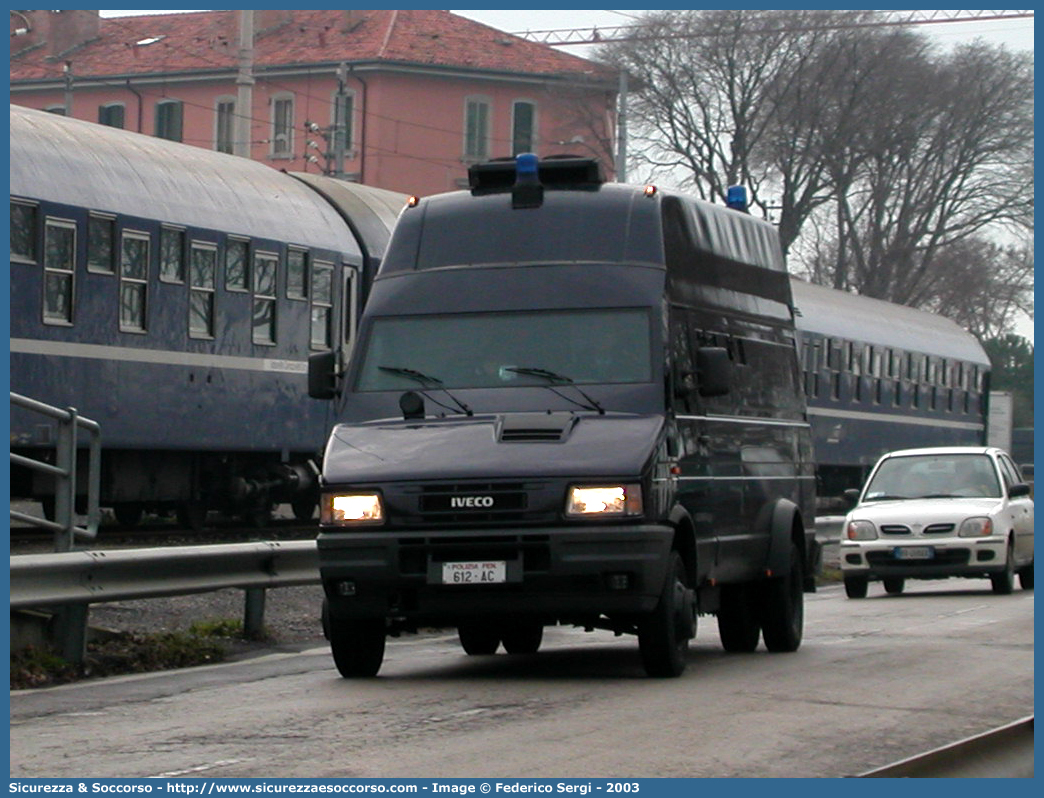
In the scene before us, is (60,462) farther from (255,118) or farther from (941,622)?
(255,118)

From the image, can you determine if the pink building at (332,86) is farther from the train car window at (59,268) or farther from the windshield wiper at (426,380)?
the windshield wiper at (426,380)

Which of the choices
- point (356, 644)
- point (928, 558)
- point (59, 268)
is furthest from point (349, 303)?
point (356, 644)

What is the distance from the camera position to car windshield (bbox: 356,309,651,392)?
12.9 m

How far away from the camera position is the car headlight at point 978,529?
74.6 feet

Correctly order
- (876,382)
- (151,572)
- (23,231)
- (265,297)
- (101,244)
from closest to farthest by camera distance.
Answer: (151,572) → (23,231) → (101,244) → (265,297) → (876,382)

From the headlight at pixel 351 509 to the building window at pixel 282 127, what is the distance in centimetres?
6109

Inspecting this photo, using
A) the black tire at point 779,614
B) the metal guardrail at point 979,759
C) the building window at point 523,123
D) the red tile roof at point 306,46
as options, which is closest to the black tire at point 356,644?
the black tire at point 779,614

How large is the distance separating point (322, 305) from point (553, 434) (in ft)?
45.5

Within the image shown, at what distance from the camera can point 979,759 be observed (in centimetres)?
964

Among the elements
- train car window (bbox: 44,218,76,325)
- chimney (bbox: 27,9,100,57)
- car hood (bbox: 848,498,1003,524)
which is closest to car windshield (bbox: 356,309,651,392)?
train car window (bbox: 44,218,76,325)

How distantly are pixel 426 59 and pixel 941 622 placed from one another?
5765 centimetres

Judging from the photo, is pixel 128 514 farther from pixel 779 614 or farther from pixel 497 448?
pixel 497 448

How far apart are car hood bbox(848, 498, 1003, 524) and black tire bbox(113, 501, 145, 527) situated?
7860 mm

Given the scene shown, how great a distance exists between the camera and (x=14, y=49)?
8288 cm
